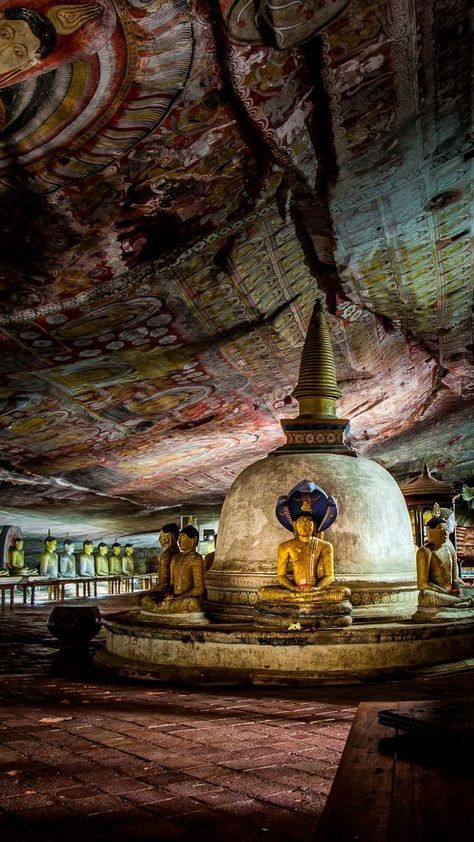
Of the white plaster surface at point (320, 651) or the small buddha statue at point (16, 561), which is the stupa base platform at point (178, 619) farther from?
the small buddha statue at point (16, 561)

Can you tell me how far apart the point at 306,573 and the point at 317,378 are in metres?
3.26

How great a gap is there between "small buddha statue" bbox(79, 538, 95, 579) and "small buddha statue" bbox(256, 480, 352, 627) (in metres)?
14.9

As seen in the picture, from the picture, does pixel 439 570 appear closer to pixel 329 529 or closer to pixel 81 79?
pixel 329 529

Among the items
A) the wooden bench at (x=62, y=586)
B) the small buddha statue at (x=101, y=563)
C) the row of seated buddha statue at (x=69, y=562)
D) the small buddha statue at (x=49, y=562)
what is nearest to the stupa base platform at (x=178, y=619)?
the wooden bench at (x=62, y=586)

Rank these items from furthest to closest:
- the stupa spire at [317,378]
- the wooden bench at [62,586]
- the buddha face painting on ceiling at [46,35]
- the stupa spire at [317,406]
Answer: the wooden bench at [62,586] → the stupa spire at [317,378] → the stupa spire at [317,406] → the buddha face painting on ceiling at [46,35]

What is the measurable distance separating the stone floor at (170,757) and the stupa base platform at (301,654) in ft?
0.80

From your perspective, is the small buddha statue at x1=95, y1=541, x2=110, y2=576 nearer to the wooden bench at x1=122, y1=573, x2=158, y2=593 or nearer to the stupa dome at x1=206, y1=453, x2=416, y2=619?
the wooden bench at x1=122, y1=573, x2=158, y2=593

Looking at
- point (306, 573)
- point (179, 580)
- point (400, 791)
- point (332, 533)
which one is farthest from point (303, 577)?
point (400, 791)

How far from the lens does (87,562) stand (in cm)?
2175

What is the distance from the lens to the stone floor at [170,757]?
2.77 metres

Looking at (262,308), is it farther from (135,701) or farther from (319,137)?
(135,701)

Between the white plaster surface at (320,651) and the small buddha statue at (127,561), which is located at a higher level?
the small buddha statue at (127,561)

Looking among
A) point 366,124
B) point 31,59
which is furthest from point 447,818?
point 366,124

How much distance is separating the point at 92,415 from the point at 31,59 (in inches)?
271
